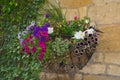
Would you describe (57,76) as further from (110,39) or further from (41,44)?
(110,39)

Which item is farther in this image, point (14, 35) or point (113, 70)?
point (14, 35)

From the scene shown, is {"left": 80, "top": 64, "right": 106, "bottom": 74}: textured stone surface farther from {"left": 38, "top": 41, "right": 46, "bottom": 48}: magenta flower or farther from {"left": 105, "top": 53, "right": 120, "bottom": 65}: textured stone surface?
Result: {"left": 38, "top": 41, "right": 46, "bottom": 48}: magenta flower

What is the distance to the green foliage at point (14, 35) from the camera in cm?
298

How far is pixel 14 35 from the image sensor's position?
11.4 feet

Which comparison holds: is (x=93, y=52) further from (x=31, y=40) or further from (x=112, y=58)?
(x=31, y=40)

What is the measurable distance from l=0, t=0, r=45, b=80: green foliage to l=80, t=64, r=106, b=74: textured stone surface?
1.81 feet

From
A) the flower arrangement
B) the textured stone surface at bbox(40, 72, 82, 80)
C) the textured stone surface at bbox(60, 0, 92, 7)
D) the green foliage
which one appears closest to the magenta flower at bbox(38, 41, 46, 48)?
the flower arrangement

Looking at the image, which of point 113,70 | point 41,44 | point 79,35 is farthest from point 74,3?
point 113,70

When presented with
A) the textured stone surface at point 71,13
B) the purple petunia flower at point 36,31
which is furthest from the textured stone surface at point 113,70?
the purple petunia flower at point 36,31

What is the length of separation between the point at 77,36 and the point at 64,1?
69cm

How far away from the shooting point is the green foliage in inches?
117

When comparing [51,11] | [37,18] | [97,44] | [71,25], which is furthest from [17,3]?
[97,44]

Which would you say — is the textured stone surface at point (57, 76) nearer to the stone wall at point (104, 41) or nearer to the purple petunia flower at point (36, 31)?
the stone wall at point (104, 41)

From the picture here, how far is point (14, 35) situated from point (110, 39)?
1.25 m
